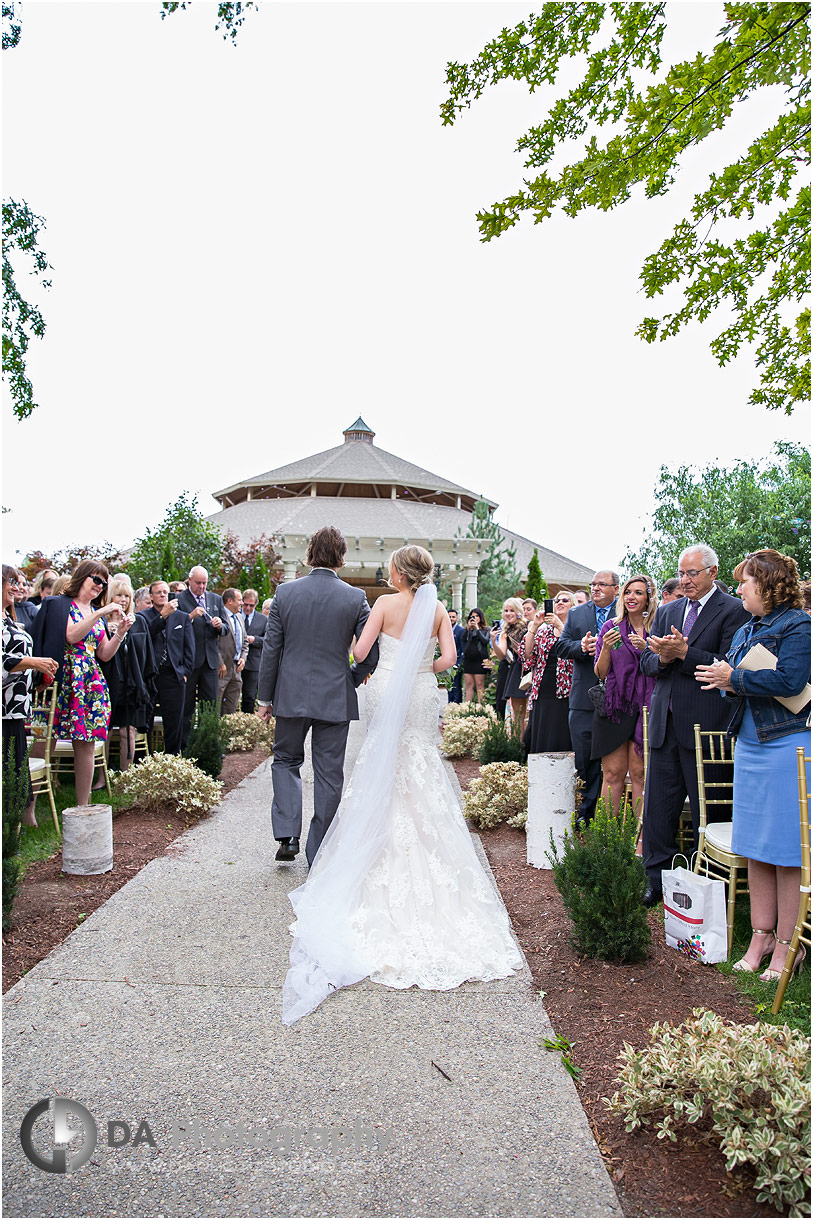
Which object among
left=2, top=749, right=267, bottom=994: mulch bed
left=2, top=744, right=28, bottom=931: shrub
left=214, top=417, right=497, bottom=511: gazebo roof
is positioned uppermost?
left=214, top=417, right=497, bottom=511: gazebo roof

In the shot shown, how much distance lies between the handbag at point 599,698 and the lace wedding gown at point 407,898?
134 cm

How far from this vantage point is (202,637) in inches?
387

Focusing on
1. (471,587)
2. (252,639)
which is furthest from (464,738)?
(471,587)

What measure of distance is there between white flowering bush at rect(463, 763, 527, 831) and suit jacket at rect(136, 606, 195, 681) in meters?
3.51

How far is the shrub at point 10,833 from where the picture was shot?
412 cm

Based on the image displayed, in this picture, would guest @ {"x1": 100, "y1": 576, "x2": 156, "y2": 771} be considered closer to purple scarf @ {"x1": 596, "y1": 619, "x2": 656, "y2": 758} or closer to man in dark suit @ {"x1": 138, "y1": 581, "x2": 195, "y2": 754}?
man in dark suit @ {"x1": 138, "y1": 581, "x2": 195, "y2": 754}

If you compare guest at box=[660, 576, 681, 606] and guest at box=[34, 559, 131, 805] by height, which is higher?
guest at box=[660, 576, 681, 606]

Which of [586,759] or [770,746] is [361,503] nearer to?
[586,759]

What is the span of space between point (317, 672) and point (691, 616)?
2.54 m

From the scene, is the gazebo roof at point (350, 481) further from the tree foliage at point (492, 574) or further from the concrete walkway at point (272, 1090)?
the concrete walkway at point (272, 1090)

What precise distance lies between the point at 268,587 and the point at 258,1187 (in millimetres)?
22248

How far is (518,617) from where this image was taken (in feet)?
35.1

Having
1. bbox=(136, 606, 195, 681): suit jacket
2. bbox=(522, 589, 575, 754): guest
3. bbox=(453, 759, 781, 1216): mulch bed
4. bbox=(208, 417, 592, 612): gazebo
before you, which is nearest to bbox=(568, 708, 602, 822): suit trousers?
bbox=(522, 589, 575, 754): guest

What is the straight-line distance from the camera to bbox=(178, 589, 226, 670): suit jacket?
965cm
